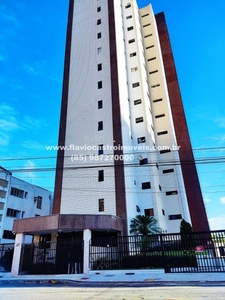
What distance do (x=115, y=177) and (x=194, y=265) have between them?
1183cm

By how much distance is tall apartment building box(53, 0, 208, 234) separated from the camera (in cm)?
2412

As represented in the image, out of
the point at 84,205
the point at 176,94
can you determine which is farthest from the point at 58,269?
the point at 176,94

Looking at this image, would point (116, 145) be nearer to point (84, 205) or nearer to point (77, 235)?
point (84, 205)

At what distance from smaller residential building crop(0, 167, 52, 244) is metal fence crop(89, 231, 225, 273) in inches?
783

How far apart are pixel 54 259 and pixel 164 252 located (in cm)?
787

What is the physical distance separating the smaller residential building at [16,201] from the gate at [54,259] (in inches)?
628

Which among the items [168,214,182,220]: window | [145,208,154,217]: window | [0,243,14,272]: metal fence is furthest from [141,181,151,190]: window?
[0,243,14,272]: metal fence

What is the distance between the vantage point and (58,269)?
15.6 metres

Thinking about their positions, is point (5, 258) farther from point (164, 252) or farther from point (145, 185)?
point (145, 185)

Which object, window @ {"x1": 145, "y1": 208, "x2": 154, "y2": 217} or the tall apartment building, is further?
window @ {"x1": 145, "y1": 208, "x2": 154, "y2": 217}

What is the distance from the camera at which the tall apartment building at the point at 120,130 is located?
24125 millimetres

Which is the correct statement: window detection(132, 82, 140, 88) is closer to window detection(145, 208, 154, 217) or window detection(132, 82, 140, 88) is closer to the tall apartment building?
the tall apartment building

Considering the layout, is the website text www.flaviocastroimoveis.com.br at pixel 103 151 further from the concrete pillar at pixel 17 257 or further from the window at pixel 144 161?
the concrete pillar at pixel 17 257

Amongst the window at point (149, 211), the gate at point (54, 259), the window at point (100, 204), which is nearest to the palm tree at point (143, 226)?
the window at point (100, 204)
